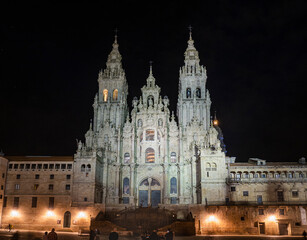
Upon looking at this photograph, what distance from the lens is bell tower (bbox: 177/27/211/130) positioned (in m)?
74.0

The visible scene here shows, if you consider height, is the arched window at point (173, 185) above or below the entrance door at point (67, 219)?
above

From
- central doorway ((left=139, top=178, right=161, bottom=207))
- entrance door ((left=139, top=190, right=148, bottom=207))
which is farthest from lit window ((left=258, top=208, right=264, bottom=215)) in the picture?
entrance door ((left=139, top=190, right=148, bottom=207))

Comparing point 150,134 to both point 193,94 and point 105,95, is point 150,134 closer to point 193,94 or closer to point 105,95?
point 193,94

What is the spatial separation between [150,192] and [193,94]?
23664mm

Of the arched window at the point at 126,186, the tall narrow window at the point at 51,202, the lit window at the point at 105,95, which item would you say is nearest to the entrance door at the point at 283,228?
the arched window at the point at 126,186

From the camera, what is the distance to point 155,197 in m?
70.1

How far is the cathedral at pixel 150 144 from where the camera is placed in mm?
67125

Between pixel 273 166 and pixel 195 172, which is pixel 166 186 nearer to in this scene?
pixel 195 172

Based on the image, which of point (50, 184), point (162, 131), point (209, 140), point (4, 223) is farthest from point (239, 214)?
point (4, 223)

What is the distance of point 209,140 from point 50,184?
3223cm

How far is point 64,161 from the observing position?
214 feet

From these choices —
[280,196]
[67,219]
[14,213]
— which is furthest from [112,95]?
[280,196]

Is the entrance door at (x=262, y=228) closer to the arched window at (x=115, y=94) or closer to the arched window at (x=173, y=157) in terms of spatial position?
the arched window at (x=173, y=157)

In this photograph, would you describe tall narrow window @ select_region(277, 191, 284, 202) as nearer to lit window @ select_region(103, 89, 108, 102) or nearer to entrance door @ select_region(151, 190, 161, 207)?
entrance door @ select_region(151, 190, 161, 207)
